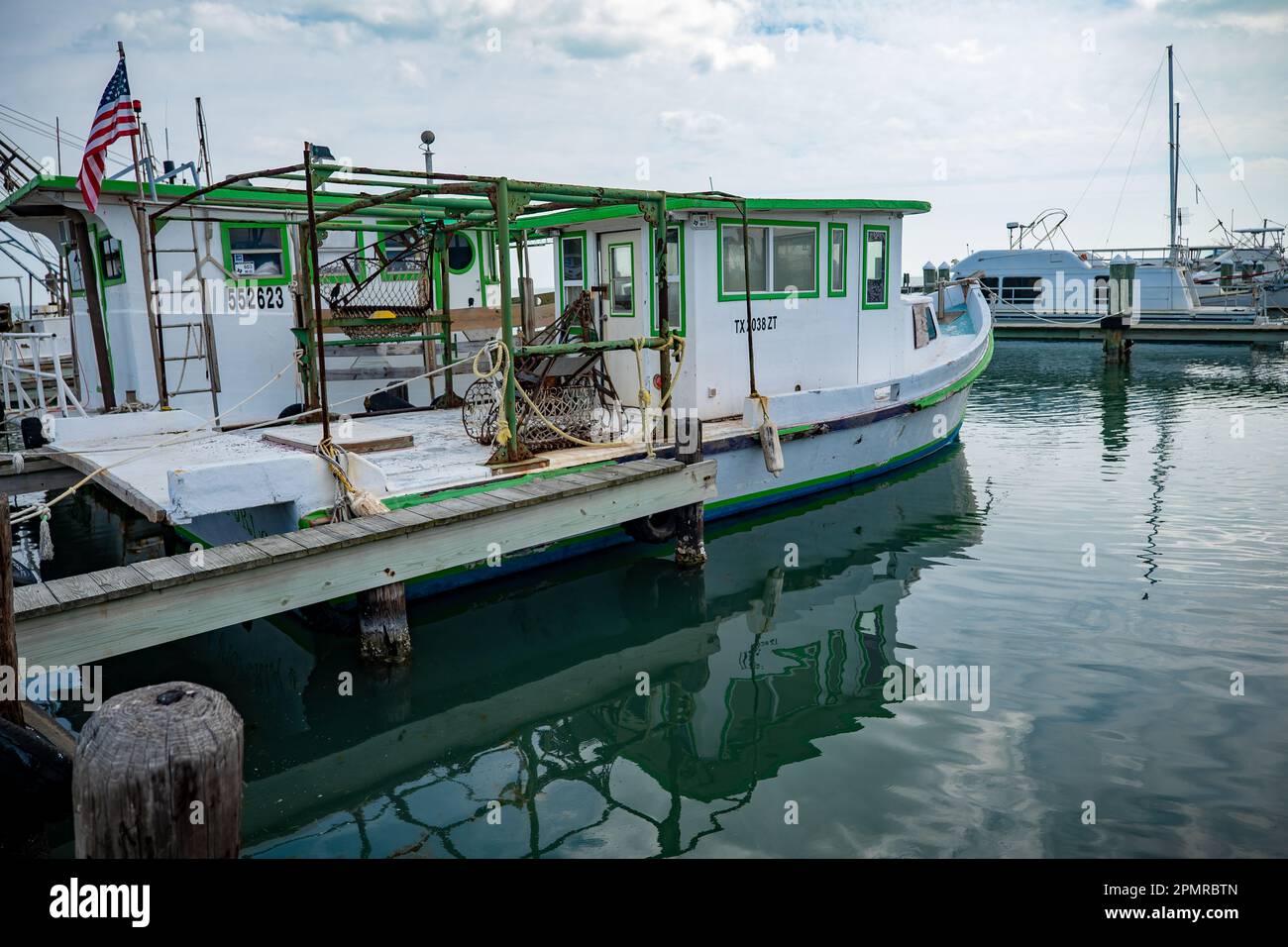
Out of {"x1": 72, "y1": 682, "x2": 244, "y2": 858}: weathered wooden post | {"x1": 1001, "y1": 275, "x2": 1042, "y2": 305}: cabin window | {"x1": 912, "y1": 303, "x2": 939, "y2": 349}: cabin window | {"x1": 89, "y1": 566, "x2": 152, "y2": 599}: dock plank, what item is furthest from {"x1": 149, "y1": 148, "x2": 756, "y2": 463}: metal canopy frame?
{"x1": 1001, "y1": 275, "x2": 1042, "y2": 305}: cabin window

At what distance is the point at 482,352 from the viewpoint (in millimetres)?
8570

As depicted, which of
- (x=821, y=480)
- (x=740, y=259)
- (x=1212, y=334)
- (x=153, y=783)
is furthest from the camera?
(x=1212, y=334)

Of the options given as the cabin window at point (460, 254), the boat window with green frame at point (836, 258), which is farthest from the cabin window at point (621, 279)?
the cabin window at point (460, 254)

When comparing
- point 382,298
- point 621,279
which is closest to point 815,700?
point 621,279

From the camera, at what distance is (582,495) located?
28.1ft

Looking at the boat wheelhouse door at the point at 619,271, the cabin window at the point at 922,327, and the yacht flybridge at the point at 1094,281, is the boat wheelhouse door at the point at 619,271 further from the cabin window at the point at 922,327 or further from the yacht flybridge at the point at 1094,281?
the yacht flybridge at the point at 1094,281

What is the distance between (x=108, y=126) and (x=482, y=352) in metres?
5.24

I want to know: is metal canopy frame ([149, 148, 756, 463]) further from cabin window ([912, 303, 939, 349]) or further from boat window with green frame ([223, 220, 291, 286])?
cabin window ([912, 303, 939, 349])

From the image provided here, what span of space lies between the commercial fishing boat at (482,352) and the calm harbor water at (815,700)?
1185 mm

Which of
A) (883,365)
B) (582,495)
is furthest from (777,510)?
(582,495)

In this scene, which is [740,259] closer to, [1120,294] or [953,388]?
[953,388]

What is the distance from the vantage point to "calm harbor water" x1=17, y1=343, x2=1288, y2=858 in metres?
5.35

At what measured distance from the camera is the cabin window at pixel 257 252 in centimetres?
1342
